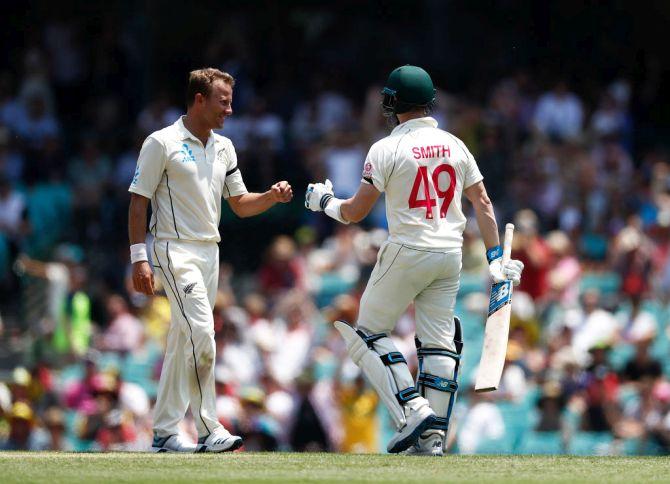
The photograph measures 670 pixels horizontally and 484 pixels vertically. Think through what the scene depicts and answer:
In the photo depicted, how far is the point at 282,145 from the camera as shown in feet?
60.1

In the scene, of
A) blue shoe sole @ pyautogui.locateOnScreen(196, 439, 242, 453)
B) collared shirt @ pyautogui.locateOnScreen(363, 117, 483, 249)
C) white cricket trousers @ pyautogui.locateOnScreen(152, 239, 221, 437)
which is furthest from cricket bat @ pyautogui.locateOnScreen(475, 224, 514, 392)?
white cricket trousers @ pyautogui.locateOnScreen(152, 239, 221, 437)

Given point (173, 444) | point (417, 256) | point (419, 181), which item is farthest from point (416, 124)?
point (173, 444)

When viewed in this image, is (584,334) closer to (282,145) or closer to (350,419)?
(350,419)

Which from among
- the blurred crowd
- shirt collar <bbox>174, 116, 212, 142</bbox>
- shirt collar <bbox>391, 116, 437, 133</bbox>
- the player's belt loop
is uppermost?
shirt collar <bbox>391, 116, 437, 133</bbox>

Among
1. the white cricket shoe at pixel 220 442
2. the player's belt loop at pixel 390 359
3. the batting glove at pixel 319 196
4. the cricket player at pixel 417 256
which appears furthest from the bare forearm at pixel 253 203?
the white cricket shoe at pixel 220 442

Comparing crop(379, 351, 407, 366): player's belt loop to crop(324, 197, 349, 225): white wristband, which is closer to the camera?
crop(379, 351, 407, 366): player's belt loop

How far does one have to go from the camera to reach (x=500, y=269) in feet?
29.0

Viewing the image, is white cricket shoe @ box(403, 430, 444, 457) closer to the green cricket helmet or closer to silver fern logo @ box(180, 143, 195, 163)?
the green cricket helmet

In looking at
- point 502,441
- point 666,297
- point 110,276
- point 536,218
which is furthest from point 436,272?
point 110,276

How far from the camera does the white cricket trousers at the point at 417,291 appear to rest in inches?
340

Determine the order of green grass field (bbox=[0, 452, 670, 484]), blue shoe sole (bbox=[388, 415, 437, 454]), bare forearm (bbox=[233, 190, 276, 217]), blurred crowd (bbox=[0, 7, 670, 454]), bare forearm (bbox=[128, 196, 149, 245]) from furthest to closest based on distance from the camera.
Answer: blurred crowd (bbox=[0, 7, 670, 454])
bare forearm (bbox=[233, 190, 276, 217])
bare forearm (bbox=[128, 196, 149, 245])
blue shoe sole (bbox=[388, 415, 437, 454])
green grass field (bbox=[0, 452, 670, 484])

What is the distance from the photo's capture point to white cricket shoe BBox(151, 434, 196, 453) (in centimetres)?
902

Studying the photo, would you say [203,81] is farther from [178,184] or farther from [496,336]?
[496,336]


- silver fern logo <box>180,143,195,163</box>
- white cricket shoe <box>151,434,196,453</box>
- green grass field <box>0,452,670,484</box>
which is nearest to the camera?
green grass field <box>0,452,670,484</box>
